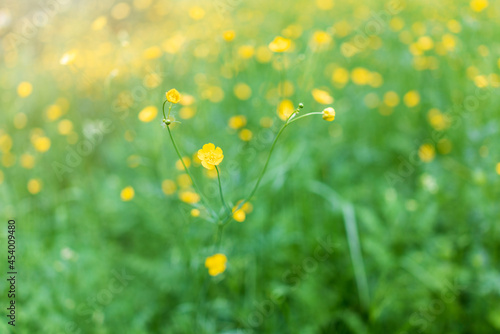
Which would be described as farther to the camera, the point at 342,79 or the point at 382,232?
the point at 342,79

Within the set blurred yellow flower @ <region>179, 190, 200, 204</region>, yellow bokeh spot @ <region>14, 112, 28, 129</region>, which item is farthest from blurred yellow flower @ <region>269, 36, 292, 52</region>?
yellow bokeh spot @ <region>14, 112, 28, 129</region>

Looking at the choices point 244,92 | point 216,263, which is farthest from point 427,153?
point 216,263

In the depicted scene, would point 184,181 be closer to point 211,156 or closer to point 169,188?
point 169,188

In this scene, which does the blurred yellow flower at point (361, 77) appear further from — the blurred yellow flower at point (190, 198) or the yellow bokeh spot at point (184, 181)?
the blurred yellow flower at point (190, 198)

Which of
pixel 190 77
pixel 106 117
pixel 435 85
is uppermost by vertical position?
pixel 190 77

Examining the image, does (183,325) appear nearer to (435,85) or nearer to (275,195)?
(275,195)

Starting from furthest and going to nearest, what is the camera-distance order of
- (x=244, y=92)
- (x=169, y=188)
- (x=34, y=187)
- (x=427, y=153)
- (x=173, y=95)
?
(x=244, y=92) → (x=34, y=187) → (x=427, y=153) → (x=169, y=188) → (x=173, y=95)

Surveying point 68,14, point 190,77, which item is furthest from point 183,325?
point 68,14
